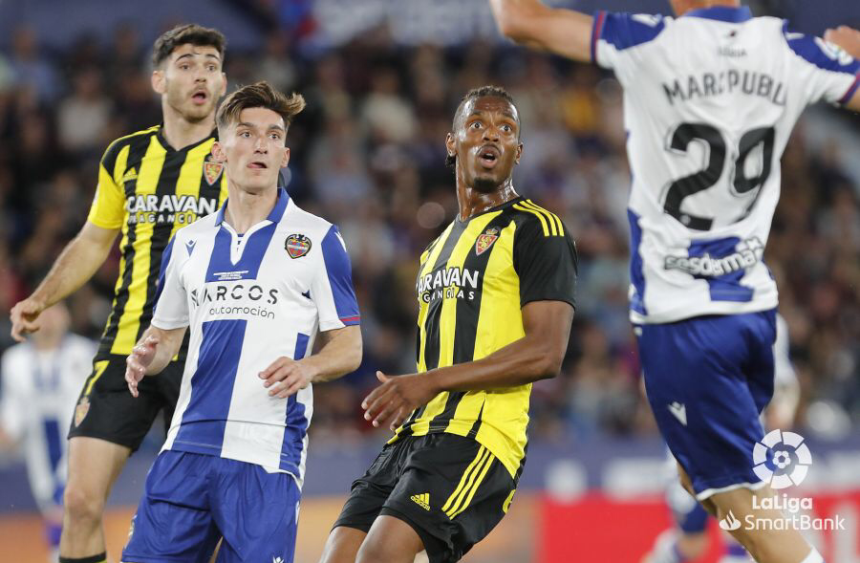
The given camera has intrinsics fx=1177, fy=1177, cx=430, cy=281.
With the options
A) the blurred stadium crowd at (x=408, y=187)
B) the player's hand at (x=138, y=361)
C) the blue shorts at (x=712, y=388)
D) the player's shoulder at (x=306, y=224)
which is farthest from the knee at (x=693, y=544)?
the player's hand at (x=138, y=361)

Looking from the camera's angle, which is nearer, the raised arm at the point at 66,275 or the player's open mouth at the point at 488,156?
the player's open mouth at the point at 488,156

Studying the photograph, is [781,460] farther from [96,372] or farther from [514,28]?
[96,372]

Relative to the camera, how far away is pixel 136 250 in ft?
19.9

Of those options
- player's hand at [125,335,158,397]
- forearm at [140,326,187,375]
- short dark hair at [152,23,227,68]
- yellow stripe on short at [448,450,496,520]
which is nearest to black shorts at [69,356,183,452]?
forearm at [140,326,187,375]

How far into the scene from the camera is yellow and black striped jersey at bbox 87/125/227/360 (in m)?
5.95

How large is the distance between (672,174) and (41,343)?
7315 millimetres

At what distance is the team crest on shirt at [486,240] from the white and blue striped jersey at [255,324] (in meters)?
0.58

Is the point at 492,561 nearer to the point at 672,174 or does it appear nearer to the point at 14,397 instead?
the point at 14,397

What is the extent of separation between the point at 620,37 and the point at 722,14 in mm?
421

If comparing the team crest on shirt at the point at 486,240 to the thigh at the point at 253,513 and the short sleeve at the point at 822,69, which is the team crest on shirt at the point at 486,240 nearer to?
the thigh at the point at 253,513

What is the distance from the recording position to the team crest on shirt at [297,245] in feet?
16.2

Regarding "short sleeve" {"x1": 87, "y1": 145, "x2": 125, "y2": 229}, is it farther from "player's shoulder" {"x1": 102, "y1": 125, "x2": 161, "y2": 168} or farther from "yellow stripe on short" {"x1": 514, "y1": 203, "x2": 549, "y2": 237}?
"yellow stripe on short" {"x1": 514, "y1": 203, "x2": 549, "y2": 237}

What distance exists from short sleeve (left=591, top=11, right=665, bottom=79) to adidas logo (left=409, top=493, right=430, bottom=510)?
1818mm

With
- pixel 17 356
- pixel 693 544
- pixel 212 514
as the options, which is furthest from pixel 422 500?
pixel 17 356
